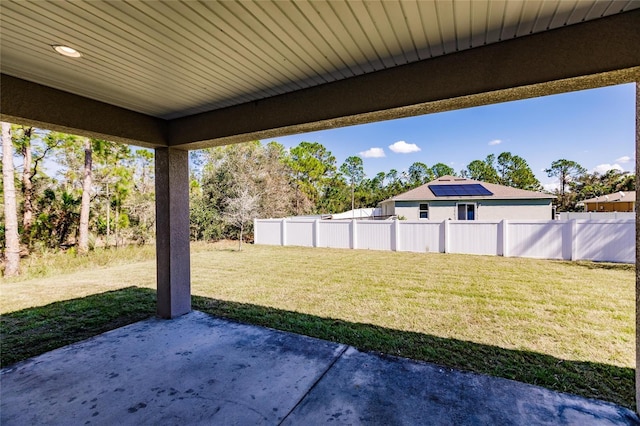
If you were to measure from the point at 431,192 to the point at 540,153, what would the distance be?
938 inches

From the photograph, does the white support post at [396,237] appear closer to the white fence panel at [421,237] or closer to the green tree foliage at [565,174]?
the white fence panel at [421,237]

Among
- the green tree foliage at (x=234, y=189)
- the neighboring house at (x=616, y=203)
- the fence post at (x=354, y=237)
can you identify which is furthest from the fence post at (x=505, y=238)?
the neighboring house at (x=616, y=203)

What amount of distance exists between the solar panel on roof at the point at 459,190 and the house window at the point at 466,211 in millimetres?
700

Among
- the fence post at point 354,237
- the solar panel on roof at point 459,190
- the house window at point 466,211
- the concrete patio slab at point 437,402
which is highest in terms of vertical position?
the solar panel on roof at point 459,190

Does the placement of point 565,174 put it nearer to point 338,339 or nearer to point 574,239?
point 574,239

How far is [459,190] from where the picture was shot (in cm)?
1565

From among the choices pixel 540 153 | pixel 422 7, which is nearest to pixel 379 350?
pixel 422 7

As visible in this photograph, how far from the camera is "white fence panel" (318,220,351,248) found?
11219mm

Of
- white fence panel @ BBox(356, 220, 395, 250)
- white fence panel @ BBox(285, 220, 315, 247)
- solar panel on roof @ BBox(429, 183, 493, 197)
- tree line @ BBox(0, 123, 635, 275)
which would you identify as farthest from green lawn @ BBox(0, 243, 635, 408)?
solar panel on roof @ BBox(429, 183, 493, 197)

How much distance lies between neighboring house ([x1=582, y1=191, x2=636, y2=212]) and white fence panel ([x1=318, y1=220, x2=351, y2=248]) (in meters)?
21.8

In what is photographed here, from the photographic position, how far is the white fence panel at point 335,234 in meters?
11.2

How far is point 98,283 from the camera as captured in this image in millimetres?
6414

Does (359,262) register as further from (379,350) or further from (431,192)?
(431,192)

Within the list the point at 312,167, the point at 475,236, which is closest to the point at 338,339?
the point at 475,236
